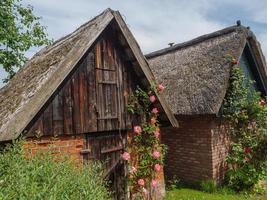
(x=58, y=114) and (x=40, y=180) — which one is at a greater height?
(x=58, y=114)

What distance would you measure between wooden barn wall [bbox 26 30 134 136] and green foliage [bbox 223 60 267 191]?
4.44 meters

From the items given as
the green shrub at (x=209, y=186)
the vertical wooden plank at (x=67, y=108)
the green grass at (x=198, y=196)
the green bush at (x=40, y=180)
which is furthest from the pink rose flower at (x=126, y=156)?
the green shrub at (x=209, y=186)

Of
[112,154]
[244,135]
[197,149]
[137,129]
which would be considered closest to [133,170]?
[112,154]

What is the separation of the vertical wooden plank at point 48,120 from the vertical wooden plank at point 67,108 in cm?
34

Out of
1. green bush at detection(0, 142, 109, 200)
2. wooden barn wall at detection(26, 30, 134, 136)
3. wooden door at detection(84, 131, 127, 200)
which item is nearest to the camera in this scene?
green bush at detection(0, 142, 109, 200)

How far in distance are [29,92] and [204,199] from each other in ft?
18.5

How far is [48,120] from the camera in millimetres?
6645

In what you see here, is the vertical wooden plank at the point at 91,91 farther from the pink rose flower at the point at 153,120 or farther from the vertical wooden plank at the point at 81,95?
the pink rose flower at the point at 153,120

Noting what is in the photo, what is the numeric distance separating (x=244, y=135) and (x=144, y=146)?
4319mm

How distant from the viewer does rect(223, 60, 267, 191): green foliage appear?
10.8 meters

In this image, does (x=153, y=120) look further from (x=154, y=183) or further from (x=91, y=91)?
(x=91, y=91)

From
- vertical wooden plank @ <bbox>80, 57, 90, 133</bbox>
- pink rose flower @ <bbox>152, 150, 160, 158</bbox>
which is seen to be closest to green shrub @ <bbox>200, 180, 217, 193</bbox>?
pink rose flower @ <bbox>152, 150, 160, 158</bbox>

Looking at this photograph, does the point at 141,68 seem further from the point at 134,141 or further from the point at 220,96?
the point at 220,96

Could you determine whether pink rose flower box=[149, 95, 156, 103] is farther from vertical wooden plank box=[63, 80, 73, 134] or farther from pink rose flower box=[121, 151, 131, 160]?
vertical wooden plank box=[63, 80, 73, 134]
